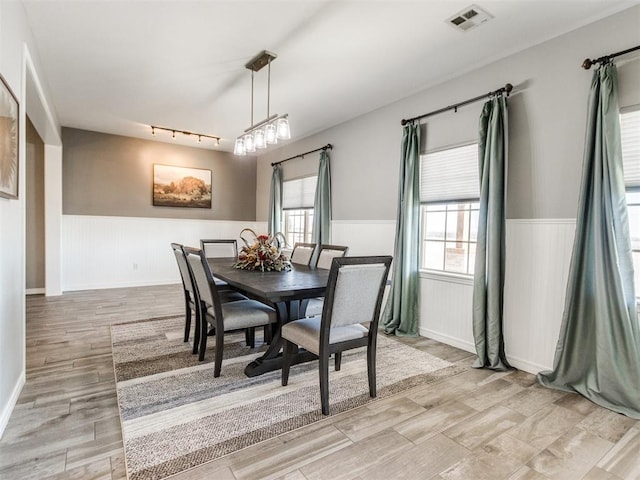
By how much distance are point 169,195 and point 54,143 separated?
70.4 inches

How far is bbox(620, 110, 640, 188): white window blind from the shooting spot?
7.27 feet

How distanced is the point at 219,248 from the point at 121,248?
2624mm

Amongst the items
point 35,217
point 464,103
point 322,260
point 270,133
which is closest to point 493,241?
point 464,103

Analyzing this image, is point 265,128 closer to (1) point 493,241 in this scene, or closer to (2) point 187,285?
(2) point 187,285

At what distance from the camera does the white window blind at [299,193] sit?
18.1ft

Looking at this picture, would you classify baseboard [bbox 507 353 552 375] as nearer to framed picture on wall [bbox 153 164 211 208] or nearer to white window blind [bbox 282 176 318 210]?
white window blind [bbox 282 176 318 210]

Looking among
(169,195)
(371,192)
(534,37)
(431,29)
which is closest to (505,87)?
(534,37)

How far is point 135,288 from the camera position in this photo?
5.85 m

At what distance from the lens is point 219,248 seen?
4375 mm

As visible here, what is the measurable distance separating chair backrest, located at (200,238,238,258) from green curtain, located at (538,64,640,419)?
11.5 ft

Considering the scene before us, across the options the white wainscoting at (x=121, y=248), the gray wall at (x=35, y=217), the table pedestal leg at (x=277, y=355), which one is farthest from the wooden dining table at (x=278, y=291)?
the gray wall at (x=35, y=217)

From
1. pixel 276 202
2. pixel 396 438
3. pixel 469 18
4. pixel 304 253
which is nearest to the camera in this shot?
pixel 396 438

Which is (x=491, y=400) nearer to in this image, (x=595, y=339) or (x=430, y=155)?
(x=595, y=339)

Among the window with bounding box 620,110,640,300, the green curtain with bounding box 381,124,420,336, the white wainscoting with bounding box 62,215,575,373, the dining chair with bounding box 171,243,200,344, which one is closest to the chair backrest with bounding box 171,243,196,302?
the dining chair with bounding box 171,243,200,344
